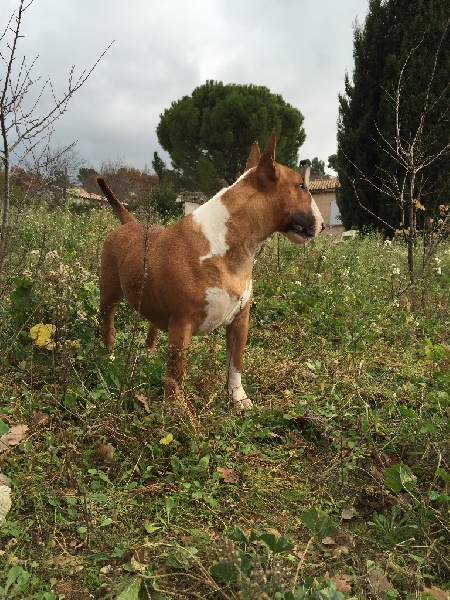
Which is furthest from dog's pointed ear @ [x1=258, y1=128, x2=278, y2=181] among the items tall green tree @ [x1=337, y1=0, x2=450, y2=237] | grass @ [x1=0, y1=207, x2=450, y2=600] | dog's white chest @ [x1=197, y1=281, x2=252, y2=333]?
tall green tree @ [x1=337, y1=0, x2=450, y2=237]

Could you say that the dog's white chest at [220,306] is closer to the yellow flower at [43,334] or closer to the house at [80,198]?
the yellow flower at [43,334]

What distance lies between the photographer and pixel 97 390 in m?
2.97

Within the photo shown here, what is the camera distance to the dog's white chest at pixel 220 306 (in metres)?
2.76

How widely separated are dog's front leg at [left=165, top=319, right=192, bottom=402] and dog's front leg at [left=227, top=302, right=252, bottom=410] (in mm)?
421

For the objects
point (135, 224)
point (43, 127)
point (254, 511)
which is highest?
point (43, 127)

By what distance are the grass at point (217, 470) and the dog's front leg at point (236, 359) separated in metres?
0.09

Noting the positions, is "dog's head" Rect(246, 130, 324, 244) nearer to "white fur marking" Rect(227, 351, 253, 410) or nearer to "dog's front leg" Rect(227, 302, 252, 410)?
"dog's front leg" Rect(227, 302, 252, 410)

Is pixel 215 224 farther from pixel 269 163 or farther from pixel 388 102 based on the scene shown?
pixel 388 102

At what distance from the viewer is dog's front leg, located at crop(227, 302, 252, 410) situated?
314 cm

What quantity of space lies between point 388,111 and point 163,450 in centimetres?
1230

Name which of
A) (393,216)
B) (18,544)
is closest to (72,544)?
(18,544)

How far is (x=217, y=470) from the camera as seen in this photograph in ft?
8.02

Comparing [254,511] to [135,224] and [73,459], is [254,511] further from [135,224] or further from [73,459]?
[135,224]

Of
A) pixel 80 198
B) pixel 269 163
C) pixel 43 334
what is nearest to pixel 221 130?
pixel 80 198
